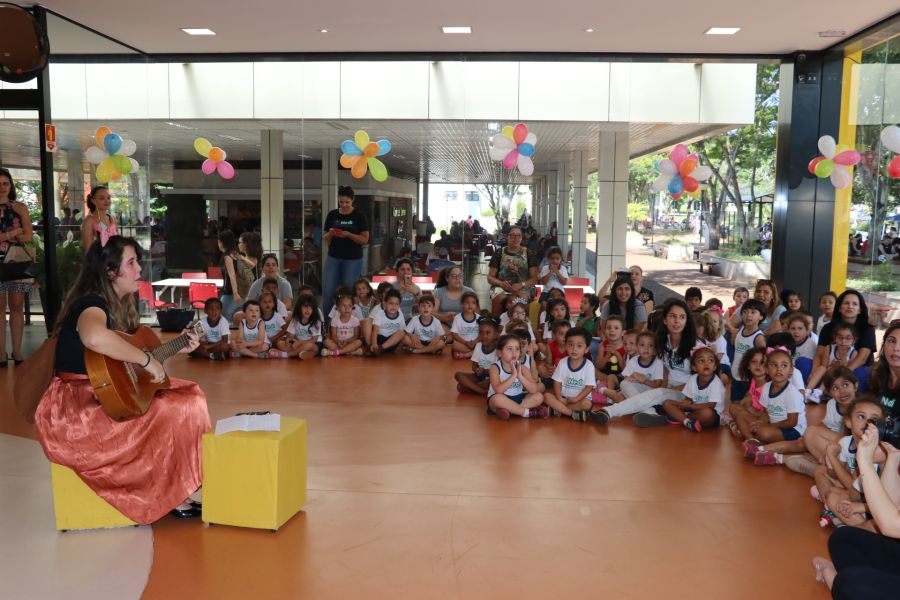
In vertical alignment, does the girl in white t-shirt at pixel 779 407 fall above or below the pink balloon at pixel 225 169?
below

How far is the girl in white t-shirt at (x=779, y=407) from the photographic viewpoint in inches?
224

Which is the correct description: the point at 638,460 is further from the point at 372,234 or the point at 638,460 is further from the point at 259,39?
the point at 259,39

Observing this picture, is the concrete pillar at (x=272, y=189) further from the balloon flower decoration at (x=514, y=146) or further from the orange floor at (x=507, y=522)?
the orange floor at (x=507, y=522)

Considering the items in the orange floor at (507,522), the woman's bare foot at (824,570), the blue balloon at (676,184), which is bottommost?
the orange floor at (507,522)

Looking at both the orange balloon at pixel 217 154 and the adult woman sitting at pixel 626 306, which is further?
the orange balloon at pixel 217 154

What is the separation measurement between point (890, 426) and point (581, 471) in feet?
6.24

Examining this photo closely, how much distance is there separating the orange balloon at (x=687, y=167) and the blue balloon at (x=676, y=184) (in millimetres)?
74

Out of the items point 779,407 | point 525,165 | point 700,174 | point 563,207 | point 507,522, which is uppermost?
point 525,165

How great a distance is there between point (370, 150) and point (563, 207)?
2.67 metres

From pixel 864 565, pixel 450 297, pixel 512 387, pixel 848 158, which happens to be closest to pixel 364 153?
pixel 450 297

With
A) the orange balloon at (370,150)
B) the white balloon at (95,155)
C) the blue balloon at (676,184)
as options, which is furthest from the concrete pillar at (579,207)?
the white balloon at (95,155)

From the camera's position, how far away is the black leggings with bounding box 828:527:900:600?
9.09 ft

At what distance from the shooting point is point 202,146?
36.1 feet

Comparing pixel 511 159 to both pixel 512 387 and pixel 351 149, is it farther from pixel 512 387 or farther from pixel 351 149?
pixel 512 387
